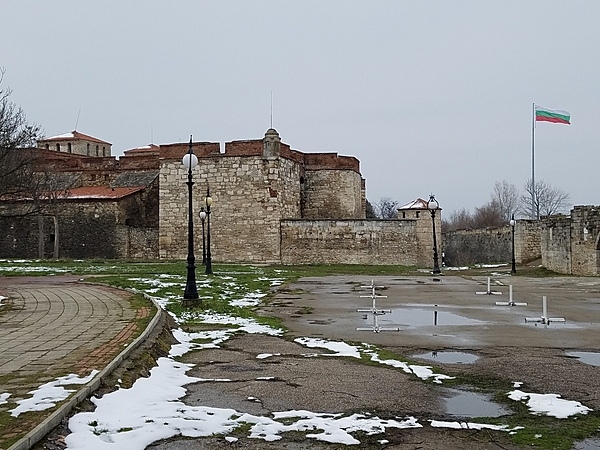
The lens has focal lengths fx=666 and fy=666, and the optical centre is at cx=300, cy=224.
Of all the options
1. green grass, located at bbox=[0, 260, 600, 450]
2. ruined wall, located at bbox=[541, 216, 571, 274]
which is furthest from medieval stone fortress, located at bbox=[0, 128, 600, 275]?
green grass, located at bbox=[0, 260, 600, 450]

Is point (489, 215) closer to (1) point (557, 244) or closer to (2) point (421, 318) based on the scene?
(1) point (557, 244)

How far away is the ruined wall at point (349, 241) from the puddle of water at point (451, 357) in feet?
89.7

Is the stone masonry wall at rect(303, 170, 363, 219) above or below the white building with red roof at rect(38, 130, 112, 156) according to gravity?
below

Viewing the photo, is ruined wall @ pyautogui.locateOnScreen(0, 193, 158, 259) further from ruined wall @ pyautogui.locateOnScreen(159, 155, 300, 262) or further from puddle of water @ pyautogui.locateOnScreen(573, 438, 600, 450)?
puddle of water @ pyautogui.locateOnScreen(573, 438, 600, 450)

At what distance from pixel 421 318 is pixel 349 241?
2364cm

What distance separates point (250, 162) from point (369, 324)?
25146mm

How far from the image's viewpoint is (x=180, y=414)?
5.69 metres

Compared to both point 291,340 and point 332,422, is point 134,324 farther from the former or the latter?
point 332,422

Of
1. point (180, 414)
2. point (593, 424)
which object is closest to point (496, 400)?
point (593, 424)

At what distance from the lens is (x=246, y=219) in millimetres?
36344

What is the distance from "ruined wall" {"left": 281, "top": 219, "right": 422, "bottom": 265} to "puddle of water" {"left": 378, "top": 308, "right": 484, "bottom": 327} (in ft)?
73.1

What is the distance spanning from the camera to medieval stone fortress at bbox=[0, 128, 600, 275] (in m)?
36.0

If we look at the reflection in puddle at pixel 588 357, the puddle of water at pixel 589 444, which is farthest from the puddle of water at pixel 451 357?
the puddle of water at pixel 589 444

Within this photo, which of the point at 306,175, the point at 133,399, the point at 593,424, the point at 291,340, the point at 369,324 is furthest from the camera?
the point at 306,175
